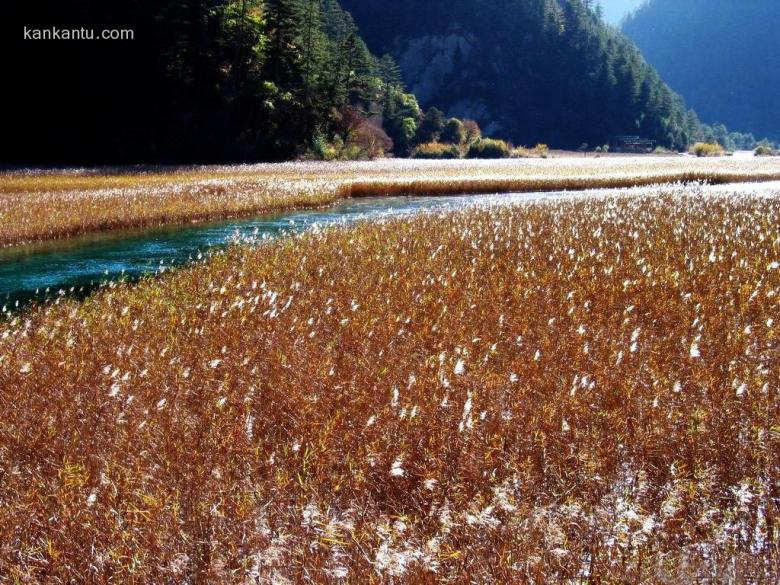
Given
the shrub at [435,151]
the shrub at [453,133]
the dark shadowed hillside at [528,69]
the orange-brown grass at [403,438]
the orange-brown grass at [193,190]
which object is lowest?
the orange-brown grass at [403,438]

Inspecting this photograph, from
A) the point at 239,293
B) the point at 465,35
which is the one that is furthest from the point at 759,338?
the point at 465,35

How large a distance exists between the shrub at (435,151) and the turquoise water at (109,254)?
60724 mm

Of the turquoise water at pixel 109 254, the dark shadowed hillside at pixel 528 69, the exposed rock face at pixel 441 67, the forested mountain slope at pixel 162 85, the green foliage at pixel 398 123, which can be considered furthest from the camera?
the exposed rock face at pixel 441 67

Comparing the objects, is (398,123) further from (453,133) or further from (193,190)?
(193,190)

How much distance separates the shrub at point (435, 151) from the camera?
8531 cm

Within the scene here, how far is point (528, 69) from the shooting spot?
165625 mm

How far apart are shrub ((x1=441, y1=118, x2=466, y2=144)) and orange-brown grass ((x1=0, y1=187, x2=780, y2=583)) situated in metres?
92.8

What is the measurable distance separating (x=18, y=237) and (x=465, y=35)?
173 m

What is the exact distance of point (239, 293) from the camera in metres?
10.4

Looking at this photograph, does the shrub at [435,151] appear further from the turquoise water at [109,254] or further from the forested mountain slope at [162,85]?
the turquoise water at [109,254]

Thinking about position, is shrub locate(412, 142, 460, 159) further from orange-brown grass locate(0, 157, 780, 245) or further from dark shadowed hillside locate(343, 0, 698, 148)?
dark shadowed hillside locate(343, 0, 698, 148)

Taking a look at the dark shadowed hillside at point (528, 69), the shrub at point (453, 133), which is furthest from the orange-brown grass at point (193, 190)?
the dark shadowed hillside at point (528, 69)

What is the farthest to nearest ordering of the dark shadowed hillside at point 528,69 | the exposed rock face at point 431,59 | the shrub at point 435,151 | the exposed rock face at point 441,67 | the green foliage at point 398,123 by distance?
the exposed rock face at point 431,59, the exposed rock face at point 441,67, the dark shadowed hillside at point 528,69, the green foliage at point 398,123, the shrub at point 435,151

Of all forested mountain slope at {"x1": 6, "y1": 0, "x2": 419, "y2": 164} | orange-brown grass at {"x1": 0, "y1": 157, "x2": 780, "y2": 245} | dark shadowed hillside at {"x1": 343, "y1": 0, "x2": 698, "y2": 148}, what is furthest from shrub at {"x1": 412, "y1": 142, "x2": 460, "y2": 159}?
dark shadowed hillside at {"x1": 343, "y1": 0, "x2": 698, "y2": 148}
